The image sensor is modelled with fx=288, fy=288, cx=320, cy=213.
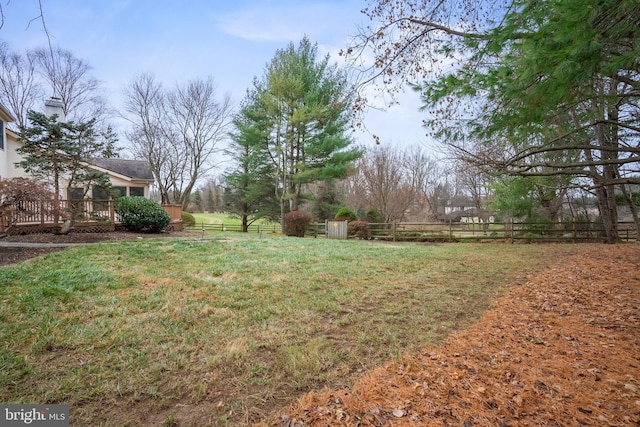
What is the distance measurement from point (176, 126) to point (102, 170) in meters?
9.19

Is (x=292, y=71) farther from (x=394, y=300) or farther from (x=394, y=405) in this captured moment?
(x=394, y=405)

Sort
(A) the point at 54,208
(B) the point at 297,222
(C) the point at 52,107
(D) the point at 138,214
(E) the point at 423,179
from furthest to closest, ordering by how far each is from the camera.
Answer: (E) the point at 423,179
(B) the point at 297,222
(C) the point at 52,107
(D) the point at 138,214
(A) the point at 54,208

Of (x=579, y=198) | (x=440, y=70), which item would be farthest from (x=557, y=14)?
(x=579, y=198)

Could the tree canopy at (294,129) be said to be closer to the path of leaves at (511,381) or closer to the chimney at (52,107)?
the chimney at (52,107)

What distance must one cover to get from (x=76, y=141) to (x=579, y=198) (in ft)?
80.8

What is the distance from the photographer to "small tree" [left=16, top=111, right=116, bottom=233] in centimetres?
1023

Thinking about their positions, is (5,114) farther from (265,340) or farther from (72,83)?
(265,340)

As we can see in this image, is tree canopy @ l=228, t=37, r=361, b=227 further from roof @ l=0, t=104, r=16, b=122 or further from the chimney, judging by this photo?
roof @ l=0, t=104, r=16, b=122

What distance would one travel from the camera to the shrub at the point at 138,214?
11094 millimetres

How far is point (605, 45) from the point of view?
2963 millimetres

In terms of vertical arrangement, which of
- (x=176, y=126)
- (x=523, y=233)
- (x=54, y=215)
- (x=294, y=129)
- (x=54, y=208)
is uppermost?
(x=176, y=126)

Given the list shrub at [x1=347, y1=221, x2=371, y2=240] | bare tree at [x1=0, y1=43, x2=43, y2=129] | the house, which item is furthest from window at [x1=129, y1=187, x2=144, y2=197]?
shrub at [x1=347, y1=221, x2=371, y2=240]

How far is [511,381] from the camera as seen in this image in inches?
84.1

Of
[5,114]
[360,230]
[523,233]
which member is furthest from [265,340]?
[5,114]
